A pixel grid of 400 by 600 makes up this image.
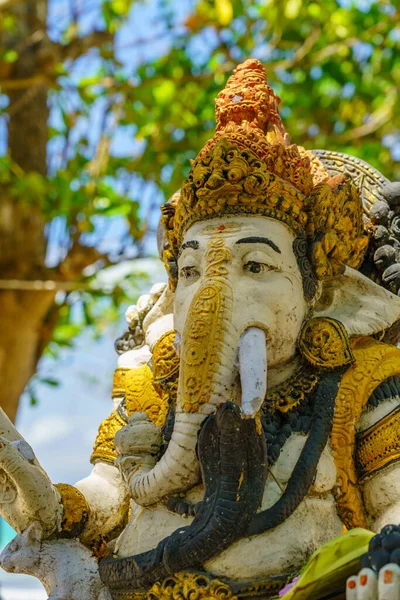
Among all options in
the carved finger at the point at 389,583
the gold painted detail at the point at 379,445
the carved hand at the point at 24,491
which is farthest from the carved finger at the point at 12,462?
the carved finger at the point at 389,583

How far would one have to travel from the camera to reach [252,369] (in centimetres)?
359

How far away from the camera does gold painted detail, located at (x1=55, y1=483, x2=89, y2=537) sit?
396cm

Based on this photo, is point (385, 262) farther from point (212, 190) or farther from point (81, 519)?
point (81, 519)

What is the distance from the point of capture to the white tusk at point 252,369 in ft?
11.5

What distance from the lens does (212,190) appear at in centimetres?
389

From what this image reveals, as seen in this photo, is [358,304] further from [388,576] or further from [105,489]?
[388,576]

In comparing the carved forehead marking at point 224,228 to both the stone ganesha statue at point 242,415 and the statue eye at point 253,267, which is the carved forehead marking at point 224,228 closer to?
the stone ganesha statue at point 242,415

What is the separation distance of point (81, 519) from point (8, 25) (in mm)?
6541

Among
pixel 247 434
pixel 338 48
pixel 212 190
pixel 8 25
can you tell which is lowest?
pixel 247 434

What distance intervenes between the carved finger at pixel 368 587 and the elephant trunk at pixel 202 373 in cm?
78

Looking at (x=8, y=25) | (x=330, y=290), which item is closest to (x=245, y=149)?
(x=330, y=290)

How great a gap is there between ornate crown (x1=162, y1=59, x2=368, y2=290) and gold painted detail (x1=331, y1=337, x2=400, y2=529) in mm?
363

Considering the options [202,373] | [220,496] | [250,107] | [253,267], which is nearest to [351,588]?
[220,496]

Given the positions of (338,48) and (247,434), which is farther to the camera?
(338,48)
